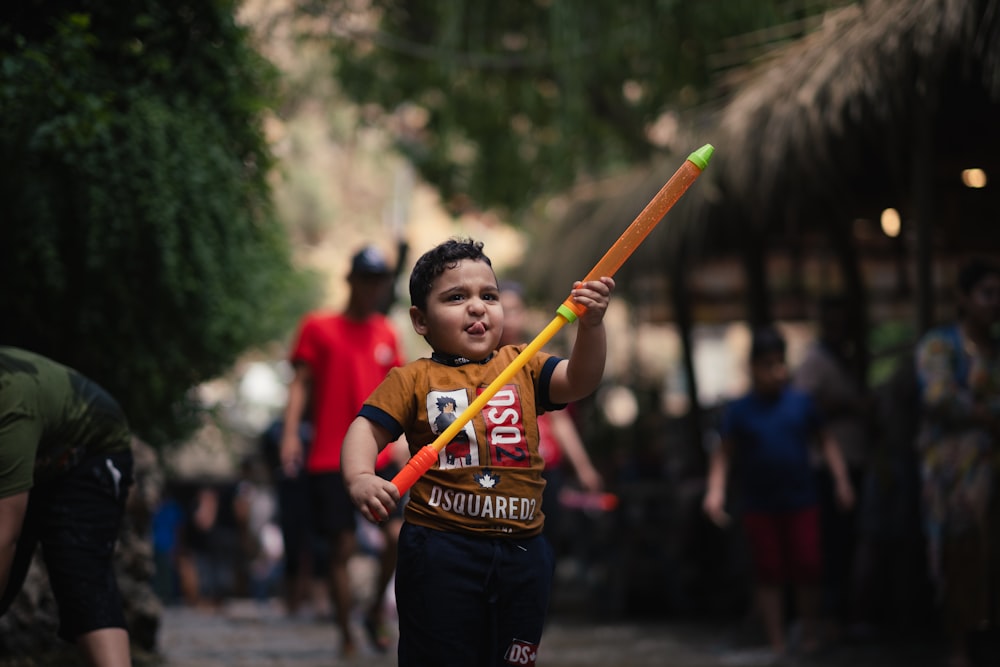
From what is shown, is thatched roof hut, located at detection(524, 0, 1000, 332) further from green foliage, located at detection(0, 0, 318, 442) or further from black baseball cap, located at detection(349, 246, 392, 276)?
green foliage, located at detection(0, 0, 318, 442)

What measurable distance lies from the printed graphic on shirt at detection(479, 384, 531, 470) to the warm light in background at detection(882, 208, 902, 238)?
6969mm

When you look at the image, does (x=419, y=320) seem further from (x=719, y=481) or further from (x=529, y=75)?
(x=529, y=75)

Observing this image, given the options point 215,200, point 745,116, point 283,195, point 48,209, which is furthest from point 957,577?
point 283,195

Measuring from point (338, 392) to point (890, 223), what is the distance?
5310mm

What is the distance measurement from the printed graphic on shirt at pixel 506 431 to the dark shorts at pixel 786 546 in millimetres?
3838

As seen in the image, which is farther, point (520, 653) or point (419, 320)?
point (419, 320)

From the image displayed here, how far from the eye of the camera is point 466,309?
3.56m

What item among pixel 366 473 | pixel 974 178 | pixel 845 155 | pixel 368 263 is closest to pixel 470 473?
pixel 366 473

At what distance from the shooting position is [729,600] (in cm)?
959

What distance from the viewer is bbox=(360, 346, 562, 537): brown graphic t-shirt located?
3.49 m

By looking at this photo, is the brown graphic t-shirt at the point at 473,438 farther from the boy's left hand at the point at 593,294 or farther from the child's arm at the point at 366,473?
the boy's left hand at the point at 593,294

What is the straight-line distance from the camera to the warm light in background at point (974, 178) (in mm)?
8594

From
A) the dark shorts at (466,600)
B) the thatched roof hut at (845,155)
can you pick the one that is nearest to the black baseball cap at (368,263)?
the thatched roof hut at (845,155)

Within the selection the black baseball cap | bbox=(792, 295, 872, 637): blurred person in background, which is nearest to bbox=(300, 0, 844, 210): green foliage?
bbox=(792, 295, 872, 637): blurred person in background
